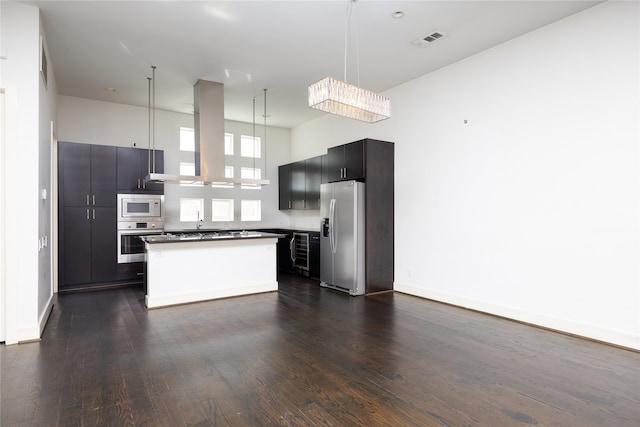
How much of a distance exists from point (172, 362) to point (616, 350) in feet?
12.7

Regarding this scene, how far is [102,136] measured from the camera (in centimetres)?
641

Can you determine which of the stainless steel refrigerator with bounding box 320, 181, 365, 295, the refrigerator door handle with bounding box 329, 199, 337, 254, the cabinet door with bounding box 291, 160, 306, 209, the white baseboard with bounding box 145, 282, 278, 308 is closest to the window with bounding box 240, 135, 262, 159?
the cabinet door with bounding box 291, 160, 306, 209

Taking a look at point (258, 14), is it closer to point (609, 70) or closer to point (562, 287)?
point (609, 70)

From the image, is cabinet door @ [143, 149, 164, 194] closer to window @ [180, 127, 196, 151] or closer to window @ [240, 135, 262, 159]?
window @ [180, 127, 196, 151]

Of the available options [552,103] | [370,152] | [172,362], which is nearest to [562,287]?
[552,103]

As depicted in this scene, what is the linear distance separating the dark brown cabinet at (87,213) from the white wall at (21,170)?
96.0 inches

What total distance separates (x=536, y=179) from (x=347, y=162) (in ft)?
8.98

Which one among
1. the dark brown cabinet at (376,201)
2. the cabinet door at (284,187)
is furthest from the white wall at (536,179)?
the cabinet door at (284,187)

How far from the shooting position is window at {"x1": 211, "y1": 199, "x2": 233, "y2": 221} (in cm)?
757

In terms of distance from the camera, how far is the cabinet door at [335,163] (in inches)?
235

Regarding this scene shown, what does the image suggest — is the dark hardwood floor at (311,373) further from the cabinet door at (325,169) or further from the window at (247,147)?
the window at (247,147)

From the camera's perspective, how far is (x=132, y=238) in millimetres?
6062

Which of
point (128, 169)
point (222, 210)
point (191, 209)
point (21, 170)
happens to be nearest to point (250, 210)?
point (222, 210)

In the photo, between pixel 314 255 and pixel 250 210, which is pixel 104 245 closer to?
pixel 250 210
